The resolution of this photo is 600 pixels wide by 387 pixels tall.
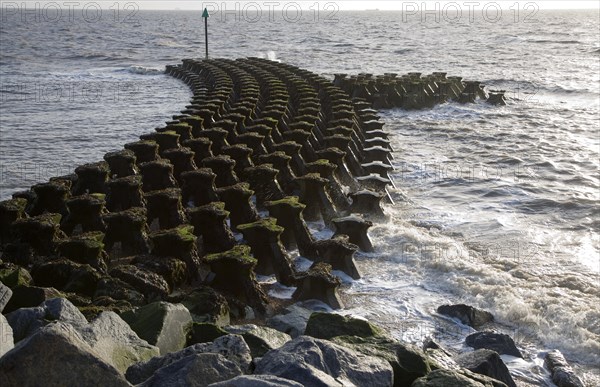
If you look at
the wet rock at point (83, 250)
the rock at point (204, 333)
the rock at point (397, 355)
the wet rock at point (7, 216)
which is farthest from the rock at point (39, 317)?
the wet rock at point (7, 216)

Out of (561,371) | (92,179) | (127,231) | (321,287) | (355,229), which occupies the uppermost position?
(92,179)

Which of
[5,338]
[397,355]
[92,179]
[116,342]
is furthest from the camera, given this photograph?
[92,179]

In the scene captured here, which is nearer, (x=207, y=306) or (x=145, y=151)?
→ (x=207, y=306)

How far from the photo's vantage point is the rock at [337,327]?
576 centimetres

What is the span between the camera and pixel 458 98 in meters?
26.9

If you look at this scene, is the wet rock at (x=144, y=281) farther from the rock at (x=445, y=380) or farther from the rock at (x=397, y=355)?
the rock at (x=445, y=380)

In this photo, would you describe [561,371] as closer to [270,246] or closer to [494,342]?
[494,342]

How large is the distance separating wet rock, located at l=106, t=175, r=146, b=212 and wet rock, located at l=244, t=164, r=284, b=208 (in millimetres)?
1890

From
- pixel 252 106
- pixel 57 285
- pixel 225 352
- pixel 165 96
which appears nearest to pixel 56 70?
pixel 165 96

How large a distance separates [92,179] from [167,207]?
1.57 metres

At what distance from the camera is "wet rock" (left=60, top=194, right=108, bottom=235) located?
29.5 ft

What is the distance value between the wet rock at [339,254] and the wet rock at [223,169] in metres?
2.42

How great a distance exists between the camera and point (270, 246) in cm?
862

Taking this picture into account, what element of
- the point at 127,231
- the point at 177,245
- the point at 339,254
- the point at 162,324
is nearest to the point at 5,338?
the point at 162,324
